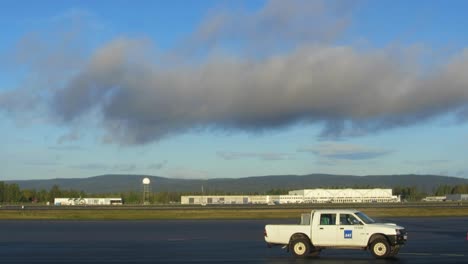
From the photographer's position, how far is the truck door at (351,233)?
28.6 meters

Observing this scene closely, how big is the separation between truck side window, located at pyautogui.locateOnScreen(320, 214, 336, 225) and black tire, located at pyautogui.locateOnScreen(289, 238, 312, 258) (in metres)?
1.15

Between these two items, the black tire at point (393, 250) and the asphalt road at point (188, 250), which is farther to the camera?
the black tire at point (393, 250)

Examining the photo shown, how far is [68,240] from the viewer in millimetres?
39125

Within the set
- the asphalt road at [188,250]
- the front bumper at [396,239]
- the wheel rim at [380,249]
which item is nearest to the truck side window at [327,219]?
the asphalt road at [188,250]

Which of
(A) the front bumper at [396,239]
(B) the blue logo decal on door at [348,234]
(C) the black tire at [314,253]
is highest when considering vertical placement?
(B) the blue logo decal on door at [348,234]

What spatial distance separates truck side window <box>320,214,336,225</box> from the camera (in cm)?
2923

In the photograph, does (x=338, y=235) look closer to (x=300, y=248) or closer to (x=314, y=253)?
(x=314, y=253)

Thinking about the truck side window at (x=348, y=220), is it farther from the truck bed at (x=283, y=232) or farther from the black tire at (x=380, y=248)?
the truck bed at (x=283, y=232)

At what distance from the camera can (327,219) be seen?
29.3 m

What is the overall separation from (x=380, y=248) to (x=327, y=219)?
267 cm

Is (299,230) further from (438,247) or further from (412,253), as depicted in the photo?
(438,247)

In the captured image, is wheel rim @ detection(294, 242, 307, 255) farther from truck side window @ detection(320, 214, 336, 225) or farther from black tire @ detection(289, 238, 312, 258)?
truck side window @ detection(320, 214, 336, 225)

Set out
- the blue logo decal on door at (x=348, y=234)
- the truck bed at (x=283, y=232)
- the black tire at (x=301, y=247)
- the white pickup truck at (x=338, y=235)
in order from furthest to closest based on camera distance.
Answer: the truck bed at (x=283, y=232) → the black tire at (x=301, y=247) → the blue logo decal on door at (x=348, y=234) → the white pickup truck at (x=338, y=235)

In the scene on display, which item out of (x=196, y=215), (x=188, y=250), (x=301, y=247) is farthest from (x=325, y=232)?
(x=196, y=215)
